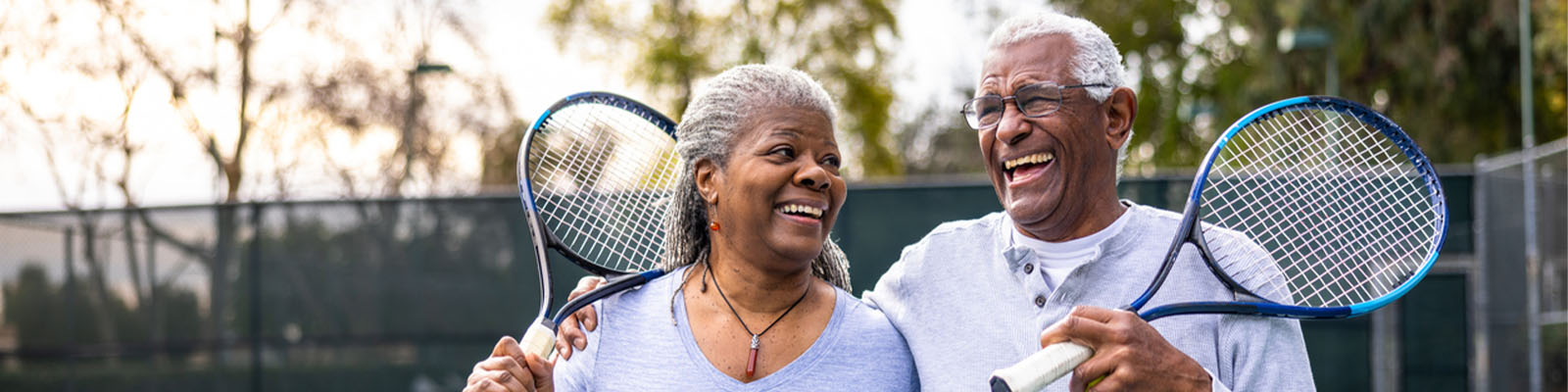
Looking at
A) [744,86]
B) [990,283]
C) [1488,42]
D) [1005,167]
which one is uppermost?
[1488,42]

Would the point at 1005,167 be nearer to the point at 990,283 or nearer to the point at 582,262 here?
the point at 990,283

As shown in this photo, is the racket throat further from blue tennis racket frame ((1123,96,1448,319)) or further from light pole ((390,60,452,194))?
light pole ((390,60,452,194))

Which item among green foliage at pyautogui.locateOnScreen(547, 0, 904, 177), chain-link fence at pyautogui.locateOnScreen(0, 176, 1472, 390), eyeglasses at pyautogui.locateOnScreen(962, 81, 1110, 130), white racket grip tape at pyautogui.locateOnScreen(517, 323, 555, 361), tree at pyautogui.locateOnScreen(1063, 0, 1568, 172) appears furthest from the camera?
green foliage at pyautogui.locateOnScreen(547, 0, 904, 177)

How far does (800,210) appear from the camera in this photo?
104 inches

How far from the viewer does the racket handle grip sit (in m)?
2.28

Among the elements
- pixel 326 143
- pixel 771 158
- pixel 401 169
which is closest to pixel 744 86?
pixel 771 158

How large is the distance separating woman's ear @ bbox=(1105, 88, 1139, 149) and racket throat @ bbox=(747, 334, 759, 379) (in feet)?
2.75

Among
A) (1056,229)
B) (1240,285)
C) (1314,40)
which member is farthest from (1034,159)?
(1314,40)

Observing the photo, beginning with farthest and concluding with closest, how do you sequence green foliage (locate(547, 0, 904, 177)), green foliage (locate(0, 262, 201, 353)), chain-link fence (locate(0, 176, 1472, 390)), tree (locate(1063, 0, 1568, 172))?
green foliage (locate(547, 0, 904, 177)) → tree (locate(1063, 0, 1568, 172)) → green foliage (locate(0, 262, 201, 353)) → chain-link fence (locate(0, 176, 1472, 390))

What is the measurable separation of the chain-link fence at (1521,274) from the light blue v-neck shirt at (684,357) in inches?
291

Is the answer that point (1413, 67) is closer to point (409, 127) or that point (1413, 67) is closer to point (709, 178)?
point (409, 127)

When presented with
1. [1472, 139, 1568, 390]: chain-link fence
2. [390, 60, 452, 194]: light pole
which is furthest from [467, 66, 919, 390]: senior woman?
[390, 60, 452, 194]: light pole

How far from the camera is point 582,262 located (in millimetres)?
3232

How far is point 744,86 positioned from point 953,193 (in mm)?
5964
